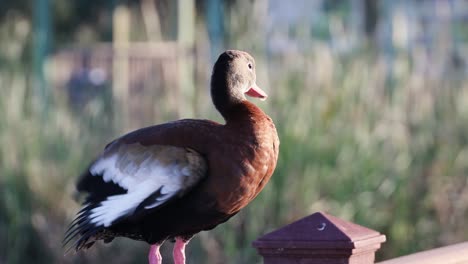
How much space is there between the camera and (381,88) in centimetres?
856

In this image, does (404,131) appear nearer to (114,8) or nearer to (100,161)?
(100,161)

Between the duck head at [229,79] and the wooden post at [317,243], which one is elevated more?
the duck head at [229,79]

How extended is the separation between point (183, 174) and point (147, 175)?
16 centimetres

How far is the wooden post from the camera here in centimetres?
315

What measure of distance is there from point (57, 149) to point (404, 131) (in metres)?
2.59

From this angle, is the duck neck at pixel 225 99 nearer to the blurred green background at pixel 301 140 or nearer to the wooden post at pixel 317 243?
the wooden post at pixel 317 243

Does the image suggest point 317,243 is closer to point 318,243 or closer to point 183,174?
point 318,243

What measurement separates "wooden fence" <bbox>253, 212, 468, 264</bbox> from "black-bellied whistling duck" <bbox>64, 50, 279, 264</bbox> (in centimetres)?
41

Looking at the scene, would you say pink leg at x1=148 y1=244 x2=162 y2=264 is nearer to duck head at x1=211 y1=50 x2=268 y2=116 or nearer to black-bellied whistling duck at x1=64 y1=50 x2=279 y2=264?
black-bellied whistling duck at x1=64 y1=50 x2=279 y2=264

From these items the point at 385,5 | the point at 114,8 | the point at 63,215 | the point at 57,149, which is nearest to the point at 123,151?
the point at 63,215

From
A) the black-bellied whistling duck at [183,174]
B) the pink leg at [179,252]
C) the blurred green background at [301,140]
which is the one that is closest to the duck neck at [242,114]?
the black-bellied whistling duck at [183,174]

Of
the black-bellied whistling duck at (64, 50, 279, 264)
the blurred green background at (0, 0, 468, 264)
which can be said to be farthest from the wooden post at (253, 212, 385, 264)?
the blurred green background at (0, 0, 468, 264)

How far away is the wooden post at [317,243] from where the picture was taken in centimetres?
315

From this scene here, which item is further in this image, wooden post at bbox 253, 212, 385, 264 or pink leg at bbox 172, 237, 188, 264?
pink leg at bbox 172, 237, 188, 264
